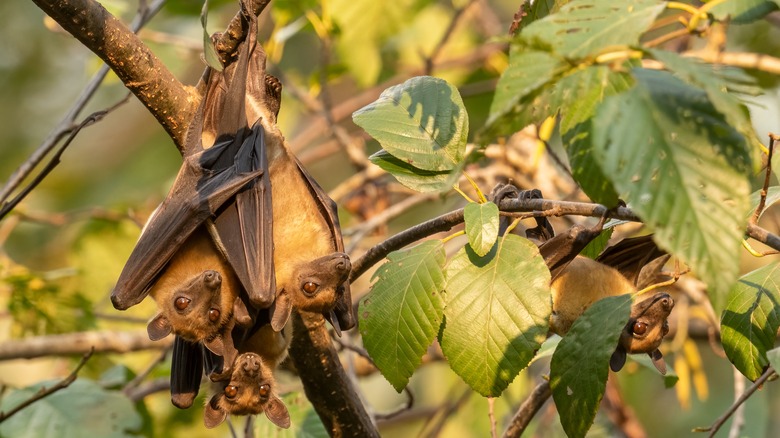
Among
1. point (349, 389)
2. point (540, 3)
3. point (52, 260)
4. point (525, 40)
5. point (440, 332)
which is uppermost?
point (525, 40)

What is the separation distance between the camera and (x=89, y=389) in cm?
451

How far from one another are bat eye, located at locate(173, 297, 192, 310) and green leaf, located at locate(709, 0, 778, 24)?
2304mm

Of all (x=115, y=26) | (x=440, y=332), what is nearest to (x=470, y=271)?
(x=440, y=332)

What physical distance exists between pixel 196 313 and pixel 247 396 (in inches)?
17.4

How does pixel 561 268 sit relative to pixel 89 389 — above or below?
above

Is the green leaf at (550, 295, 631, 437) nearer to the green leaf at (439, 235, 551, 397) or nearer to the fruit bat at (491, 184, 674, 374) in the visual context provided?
the green leaf at (439, 235, 551, 397)

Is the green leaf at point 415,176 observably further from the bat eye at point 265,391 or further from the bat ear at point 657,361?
the bat ear at point 657,361

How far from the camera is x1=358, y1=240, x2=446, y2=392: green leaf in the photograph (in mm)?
2705

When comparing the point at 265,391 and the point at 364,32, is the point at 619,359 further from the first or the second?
the point at 364,32

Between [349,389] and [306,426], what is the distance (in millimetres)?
419

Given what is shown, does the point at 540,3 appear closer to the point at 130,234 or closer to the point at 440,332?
the point at 440,332

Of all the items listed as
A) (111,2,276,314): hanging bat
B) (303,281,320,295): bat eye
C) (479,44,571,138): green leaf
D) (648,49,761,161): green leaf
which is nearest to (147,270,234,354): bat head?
(111,2,276,314): hanging bat

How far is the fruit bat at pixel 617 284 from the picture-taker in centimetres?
363

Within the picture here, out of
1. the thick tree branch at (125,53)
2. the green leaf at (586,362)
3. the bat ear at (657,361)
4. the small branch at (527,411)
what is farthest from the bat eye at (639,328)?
the thick tree branch at (125,53)
